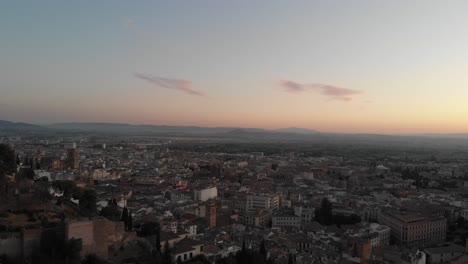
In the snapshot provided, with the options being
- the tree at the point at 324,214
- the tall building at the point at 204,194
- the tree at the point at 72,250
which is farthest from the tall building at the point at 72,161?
the tree at the point at 72,250

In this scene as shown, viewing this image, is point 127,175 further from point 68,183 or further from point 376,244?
point 376,244

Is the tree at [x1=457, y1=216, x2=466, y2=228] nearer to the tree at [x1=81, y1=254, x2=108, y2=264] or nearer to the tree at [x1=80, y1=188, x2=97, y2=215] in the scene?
the tree at [x1=80, y1=188, x2=97, y2=215]

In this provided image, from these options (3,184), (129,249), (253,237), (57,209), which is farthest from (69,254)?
(253,237)

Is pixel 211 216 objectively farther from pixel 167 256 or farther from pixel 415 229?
pixel 415 229

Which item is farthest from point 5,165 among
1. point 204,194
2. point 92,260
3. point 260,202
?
point 204,194

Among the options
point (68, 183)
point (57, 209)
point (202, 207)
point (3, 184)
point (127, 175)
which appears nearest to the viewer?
point (57, 209)

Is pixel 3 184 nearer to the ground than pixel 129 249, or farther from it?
farther from it
